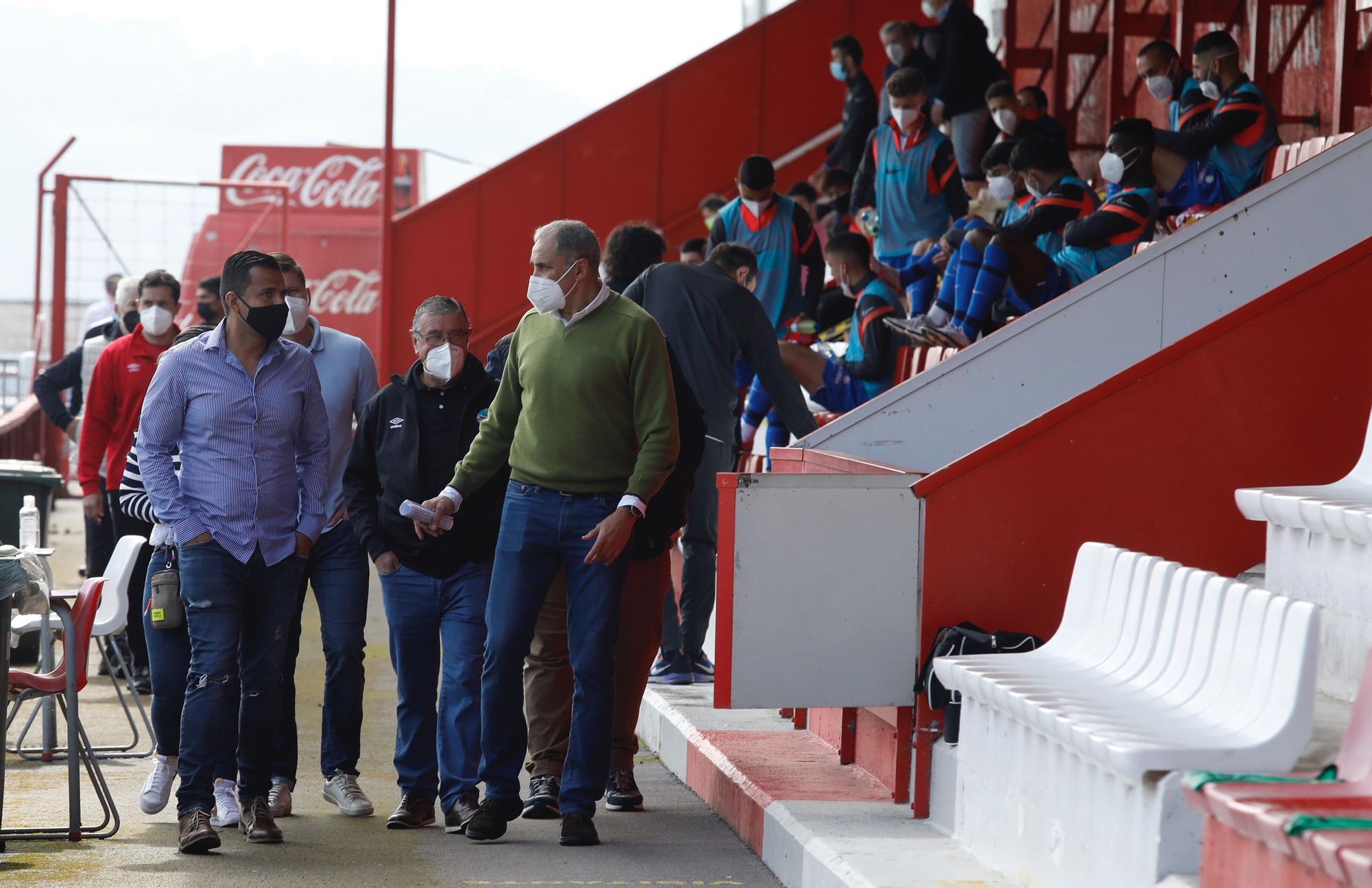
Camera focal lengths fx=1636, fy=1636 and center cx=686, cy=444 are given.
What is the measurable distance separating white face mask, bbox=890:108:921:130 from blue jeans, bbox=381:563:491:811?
Result: 6027 millimetres

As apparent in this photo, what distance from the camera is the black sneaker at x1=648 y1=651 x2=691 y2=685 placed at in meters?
7.60

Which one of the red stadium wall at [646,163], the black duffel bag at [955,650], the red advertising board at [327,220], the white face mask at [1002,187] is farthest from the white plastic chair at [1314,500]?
the red advertising board at [327,220]

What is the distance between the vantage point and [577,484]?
539 cm

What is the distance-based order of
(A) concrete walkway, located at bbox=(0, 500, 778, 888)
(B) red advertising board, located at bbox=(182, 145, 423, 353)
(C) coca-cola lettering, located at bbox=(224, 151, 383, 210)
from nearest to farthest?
(A) concrete walkway, located at bbox=(0, 500, 778, 888)
(B) red advertising board, located at bbox=(182, 145, 423, 353)
(C) coca-cola lettering, located at bbox=(224, 151, 383, 210)

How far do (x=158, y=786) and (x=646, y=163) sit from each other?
434 inches

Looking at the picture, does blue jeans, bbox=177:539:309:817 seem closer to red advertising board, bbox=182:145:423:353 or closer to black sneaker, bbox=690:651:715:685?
black sneaker, bbox=690:651:715:685

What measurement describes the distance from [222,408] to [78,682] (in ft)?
3.69

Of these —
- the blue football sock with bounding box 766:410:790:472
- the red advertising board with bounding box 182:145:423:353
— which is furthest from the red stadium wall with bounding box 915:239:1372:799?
the red advertising board with bounding box 182:145:423:353

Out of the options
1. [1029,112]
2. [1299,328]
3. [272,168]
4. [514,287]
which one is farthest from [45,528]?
[272,168]

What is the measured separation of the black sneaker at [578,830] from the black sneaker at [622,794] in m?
0.62

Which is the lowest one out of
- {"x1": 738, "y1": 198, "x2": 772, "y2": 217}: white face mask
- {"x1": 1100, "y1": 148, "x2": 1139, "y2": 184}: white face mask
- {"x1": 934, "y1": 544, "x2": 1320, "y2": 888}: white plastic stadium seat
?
{"x1": 934, "y1": 544, "x2": 1320, "y2": 888}: white plastic stadium seat

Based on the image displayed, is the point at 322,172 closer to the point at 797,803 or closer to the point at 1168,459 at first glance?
the point at 797,803

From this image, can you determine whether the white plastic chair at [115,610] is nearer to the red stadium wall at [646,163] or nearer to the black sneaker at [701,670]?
the black sneaker at [701,670]

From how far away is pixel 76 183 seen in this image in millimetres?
17359
